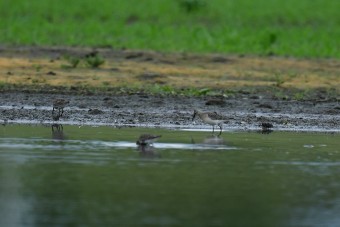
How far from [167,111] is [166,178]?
6233 mm

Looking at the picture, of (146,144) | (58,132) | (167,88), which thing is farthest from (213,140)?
(167,88)

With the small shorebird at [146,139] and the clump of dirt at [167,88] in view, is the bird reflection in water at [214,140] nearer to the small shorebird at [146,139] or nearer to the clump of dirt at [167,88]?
the small shorebird at [146,139]

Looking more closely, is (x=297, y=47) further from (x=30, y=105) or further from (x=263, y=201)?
(x=263, y=201)

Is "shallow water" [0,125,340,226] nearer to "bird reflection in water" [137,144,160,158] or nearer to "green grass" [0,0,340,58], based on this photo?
"bird reflection in water" [137,144,160,158]

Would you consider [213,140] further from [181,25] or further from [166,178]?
[181,25]

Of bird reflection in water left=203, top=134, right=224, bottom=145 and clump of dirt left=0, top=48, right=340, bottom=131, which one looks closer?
bird reflection in water left=203, top=134, right=224, bottom=145

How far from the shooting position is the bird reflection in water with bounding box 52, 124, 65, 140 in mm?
15242

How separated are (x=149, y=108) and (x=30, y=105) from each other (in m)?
1.84

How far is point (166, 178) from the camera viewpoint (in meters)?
12.2

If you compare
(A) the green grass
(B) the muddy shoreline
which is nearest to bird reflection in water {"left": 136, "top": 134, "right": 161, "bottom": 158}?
(B) the muddy shoreline

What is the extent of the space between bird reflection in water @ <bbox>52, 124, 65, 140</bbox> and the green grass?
10425 mm

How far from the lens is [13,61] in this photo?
2345cm

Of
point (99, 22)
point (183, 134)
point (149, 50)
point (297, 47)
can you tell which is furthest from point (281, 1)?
point (183, 134)

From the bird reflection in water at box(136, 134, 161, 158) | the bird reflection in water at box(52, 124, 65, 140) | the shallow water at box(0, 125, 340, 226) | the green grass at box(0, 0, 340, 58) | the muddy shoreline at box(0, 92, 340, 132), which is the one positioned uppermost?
the green grass at box(0, 0, 340, 58)
